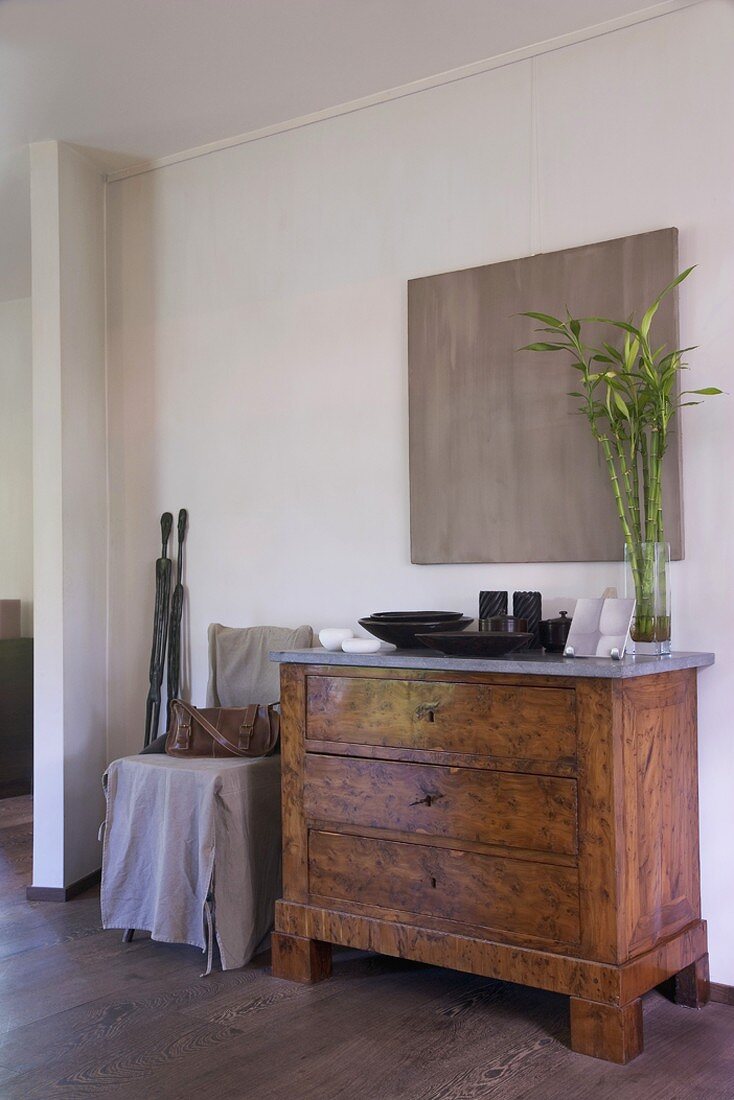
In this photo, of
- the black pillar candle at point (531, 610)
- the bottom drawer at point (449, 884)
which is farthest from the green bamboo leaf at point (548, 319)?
the bottom drawer at point (449, 884)

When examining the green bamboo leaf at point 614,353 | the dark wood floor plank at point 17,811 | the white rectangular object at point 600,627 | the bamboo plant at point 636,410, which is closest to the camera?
the white rectangular object at point 600,627

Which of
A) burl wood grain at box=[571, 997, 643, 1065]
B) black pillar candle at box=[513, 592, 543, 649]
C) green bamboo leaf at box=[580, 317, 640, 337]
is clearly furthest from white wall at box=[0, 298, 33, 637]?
burl wood grain at box=[571, 997, 643, 1065]

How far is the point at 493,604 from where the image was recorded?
311cm

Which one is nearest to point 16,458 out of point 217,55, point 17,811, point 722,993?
point 17,811

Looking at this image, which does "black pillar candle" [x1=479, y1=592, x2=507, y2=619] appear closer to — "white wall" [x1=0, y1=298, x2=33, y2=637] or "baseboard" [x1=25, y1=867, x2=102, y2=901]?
"baseboard" [x1=25, y1=867, x2=102, y2=901]

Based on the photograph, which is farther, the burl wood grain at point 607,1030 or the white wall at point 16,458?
the white wall at point 16,458

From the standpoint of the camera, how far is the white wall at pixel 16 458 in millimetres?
6156

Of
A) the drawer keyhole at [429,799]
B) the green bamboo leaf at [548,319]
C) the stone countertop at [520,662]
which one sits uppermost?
the green bamboo leaf at [548,319]

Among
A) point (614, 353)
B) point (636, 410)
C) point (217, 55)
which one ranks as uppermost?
point (217, 55)

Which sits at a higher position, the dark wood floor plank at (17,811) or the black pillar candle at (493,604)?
the black pillar candle at (493,604)

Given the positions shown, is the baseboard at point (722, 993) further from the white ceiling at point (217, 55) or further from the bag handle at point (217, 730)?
the white ceiling at point (217, 55)

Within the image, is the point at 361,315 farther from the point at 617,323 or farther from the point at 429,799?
the point at 429,799

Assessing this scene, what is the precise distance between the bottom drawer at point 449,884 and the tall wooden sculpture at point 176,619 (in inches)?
47.9

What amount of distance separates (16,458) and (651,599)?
4557 millimetres
